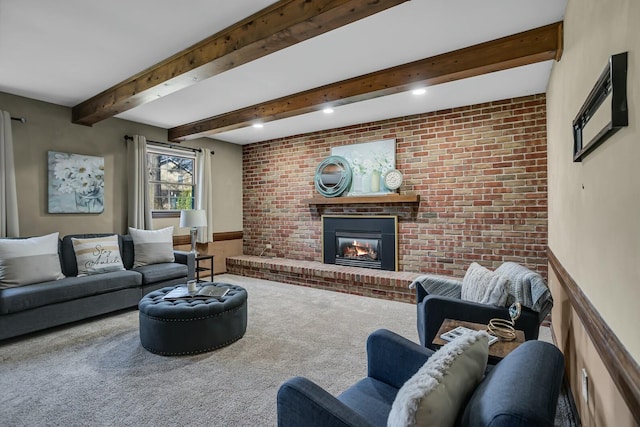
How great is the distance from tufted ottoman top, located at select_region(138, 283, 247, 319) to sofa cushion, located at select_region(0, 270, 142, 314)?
0.95m

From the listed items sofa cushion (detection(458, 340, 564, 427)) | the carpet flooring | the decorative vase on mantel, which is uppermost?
the decorative vase on mantel

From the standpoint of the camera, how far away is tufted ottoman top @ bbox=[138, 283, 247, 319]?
105 inches

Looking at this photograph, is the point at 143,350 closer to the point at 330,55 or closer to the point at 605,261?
the point at 330,55

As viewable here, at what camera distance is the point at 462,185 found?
4246 millimetres

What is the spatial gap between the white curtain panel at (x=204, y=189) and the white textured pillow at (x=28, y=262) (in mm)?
2229

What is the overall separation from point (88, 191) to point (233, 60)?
10.2 feet

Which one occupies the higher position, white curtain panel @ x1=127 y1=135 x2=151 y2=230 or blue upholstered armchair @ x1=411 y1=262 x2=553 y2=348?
white curtain panel @ x1=127 y1=135 x2=151 y2=230

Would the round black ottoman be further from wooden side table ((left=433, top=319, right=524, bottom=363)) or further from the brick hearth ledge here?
the brick hearth ledge

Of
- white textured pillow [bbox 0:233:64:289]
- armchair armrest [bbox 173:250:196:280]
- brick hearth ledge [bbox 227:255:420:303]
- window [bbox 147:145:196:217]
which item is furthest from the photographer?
window [bbox 147:145:196:217]

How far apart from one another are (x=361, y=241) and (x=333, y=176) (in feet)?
3.61

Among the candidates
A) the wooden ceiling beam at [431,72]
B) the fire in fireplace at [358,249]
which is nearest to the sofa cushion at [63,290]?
the wooden ceiling beam at [431,72]

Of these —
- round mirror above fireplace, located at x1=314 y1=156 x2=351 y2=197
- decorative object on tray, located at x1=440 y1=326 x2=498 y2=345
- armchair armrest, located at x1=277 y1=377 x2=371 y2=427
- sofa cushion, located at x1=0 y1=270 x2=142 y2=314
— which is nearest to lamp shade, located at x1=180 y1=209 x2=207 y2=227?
sofa cushion, located at x1=0 y1=270 x2=142 y2=314

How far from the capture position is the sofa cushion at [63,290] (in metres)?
3.00

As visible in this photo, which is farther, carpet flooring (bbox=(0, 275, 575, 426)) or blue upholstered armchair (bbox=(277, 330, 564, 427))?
carpet flooring (bbox=(0, 275, 575, 426))
